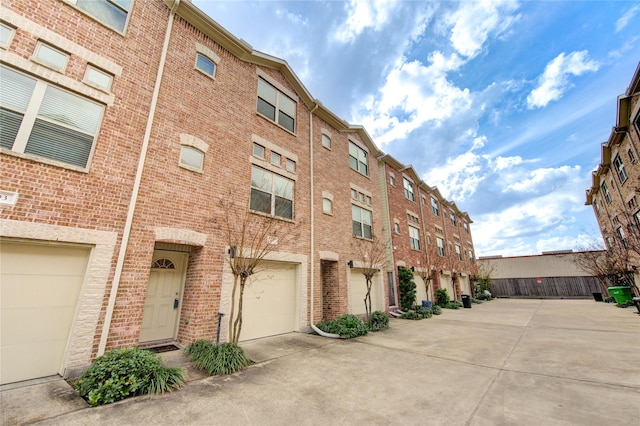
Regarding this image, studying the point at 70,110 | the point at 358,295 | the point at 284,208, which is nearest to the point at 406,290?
the point at 358,295

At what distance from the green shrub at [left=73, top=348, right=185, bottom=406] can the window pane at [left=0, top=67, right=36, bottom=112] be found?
496 centimetres

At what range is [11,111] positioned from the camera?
4.75 m

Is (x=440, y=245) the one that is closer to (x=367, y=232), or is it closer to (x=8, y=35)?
(x=367, y=232)

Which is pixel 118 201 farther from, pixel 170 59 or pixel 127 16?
pixel 127 16

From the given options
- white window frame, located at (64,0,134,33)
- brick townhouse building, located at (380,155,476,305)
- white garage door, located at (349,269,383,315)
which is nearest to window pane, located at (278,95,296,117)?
white window frame, located at (64,0,134,33)

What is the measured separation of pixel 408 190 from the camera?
1978 centimetres

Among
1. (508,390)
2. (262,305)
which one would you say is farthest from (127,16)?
(508,390)

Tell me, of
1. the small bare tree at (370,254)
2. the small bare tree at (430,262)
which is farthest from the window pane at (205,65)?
the small bare tree at (430,262)

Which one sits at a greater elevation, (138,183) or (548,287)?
(138,183)

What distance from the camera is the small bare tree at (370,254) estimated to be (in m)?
12.3

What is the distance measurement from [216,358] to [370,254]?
30.3 ft

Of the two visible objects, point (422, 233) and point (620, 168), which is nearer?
point (620, 168)

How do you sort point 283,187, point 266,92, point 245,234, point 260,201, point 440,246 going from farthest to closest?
point 440,246
point 266,92
point 283,187
point 260,201
point 245,234

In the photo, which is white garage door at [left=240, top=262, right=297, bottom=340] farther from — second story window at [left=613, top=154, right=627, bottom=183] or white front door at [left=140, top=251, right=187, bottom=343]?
second story window at [left=613, top=154, right=627, bottom=183]
